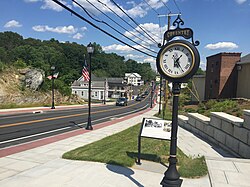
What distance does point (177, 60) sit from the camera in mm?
4062

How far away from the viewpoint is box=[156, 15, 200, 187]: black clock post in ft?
12.9

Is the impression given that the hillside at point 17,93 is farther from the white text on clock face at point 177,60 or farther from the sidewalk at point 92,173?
the white text on clock face at point 177,60

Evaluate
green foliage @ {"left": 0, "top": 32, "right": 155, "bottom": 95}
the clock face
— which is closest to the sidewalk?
the clock face

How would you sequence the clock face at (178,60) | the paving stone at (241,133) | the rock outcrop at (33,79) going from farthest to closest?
the rock outcrop at (33,79) → the paving stone at (241,133) → the clock face at (178,60)

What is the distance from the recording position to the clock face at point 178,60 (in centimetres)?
394

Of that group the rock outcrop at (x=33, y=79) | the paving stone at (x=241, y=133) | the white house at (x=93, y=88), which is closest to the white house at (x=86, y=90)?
the white house at (x=93, y=88)

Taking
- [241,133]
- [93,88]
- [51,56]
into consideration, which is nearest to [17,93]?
[241,133]

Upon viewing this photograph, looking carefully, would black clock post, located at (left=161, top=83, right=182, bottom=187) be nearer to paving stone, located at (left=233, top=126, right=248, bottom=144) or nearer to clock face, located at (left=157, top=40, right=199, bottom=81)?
clock face, located at (left=157, top=40, right=199, bottom=81)

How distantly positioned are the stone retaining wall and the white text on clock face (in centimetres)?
422

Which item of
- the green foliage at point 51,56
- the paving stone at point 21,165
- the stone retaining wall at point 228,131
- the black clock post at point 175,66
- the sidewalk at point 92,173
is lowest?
the paving stone at point 21,165

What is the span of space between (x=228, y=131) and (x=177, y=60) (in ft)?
18.7

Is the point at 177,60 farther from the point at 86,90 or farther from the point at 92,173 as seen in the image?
the point at 86,90

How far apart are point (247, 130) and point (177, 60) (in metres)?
4.55

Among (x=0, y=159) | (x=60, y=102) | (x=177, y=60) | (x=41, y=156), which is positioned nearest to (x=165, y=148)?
(x=41, y=156)
